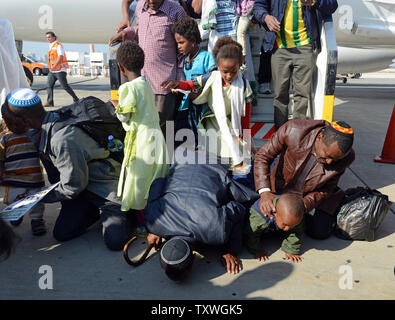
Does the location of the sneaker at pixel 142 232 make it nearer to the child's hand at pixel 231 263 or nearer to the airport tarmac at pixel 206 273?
the airport tarmac at pixel 206 273

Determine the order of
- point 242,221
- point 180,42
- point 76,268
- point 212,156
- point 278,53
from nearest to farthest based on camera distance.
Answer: point 76,268 → point 242,221 → point 212,156 → point 180,42 → point 278,53

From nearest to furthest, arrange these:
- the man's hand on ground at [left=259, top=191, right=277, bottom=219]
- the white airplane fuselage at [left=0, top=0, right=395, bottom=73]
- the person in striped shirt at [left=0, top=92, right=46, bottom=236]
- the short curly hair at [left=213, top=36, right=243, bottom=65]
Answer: the man's hand on ground at [left=259, top=191, right=277, bottom=219]
the person in striped shirt at [left=0, top=92, right=46, bottom=236]
the short curly hair at [left=213, top=36, right=243, bottom=65]
the white airplane fuselage at [left=0, top=0, right=395, bottom=73]

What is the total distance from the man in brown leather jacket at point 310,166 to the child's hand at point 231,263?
1.20 feet

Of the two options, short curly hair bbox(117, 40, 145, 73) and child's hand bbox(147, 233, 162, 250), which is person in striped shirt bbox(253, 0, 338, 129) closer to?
short curly hair bbox(117, 40, 145, 73)

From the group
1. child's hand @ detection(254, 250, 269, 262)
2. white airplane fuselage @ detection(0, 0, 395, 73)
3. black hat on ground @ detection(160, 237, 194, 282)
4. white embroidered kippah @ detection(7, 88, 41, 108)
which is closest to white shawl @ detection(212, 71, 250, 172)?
child's hand @ detection(254, 250, 269, 262)

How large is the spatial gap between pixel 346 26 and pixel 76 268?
27.4ft

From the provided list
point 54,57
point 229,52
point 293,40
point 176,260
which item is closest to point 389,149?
point 293,40

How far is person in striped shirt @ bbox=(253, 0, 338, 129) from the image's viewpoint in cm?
345

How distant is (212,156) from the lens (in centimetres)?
275

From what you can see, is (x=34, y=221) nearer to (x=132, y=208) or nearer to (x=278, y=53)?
(x=132, y=208)

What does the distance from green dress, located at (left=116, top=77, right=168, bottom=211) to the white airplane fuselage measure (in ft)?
22.4

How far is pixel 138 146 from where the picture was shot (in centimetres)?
243

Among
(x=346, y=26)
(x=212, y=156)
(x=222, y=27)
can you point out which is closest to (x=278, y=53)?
(x=222, y=27)

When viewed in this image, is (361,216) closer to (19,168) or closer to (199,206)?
A: (199,206)
